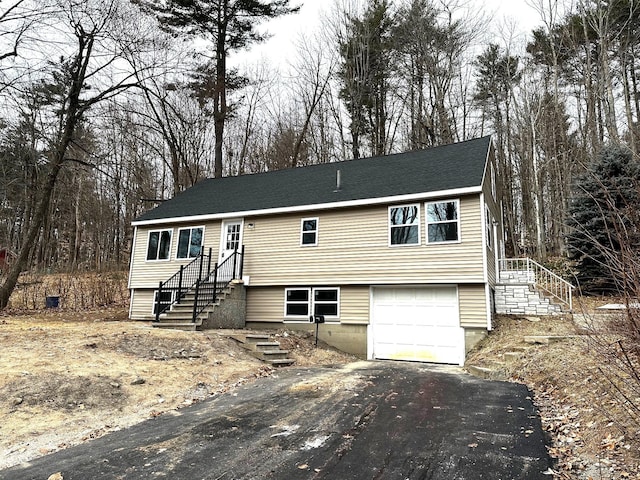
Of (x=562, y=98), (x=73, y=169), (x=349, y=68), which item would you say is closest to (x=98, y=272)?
(x=73, y=169)

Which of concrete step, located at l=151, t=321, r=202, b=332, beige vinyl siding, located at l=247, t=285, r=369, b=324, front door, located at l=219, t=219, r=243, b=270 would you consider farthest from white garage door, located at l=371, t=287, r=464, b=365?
front door, located at l=219, t=219, r=243, b=270

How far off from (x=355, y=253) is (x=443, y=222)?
9.13ft

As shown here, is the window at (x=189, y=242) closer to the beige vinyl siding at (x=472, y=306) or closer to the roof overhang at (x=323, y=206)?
the roof overhang at (x=323, y=206)

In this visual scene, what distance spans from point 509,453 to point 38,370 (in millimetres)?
6769

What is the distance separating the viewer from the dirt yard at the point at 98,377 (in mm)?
5047

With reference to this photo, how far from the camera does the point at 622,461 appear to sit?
3.67 metres

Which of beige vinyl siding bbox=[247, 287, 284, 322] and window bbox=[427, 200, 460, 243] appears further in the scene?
beige vinyl siding bbox=[247, 287, 284, 322]

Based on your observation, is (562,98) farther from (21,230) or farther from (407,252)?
(21,230)

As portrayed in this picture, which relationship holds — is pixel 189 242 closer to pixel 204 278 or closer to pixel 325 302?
pixel 204 278

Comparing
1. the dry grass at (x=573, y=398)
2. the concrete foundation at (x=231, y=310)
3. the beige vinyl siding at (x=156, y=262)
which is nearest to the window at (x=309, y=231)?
the concrete foundation at (x=231, y=310)

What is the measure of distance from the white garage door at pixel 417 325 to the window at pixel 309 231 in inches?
104

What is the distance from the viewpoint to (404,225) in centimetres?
1227

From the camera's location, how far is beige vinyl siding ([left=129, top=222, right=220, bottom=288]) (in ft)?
49.9

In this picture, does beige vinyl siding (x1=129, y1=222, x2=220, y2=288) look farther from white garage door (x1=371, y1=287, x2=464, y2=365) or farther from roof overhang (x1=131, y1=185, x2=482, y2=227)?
white garage door (x1=371, y1=287, x2=464, y2=365)
